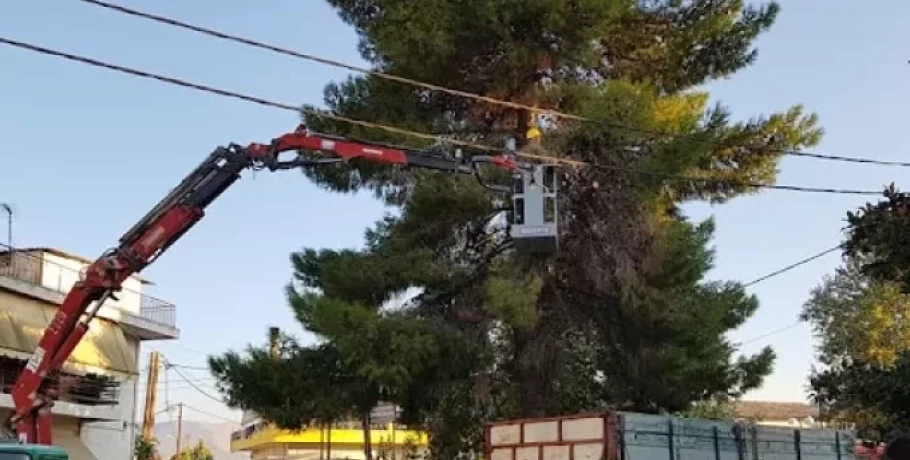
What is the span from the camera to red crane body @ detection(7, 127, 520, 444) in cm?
1535

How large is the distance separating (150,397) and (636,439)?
3609 centimetres

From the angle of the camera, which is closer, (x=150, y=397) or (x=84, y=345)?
(x=84, y=345)

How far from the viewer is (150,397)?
1766 inches

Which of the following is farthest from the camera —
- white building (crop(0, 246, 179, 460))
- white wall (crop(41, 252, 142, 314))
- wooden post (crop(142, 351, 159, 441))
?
wooden post (crop(142, 351, 159, 441))

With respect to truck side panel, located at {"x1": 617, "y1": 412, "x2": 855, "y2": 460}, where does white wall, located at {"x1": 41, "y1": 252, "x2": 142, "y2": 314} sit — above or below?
above

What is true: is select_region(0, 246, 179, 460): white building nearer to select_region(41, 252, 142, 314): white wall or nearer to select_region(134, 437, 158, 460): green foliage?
select_region(41, 252, 142, 314): white wall

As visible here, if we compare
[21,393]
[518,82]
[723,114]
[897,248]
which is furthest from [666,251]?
[21,393]

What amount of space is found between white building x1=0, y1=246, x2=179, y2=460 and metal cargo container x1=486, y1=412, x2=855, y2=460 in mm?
16633

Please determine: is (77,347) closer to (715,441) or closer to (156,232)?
(156,232)

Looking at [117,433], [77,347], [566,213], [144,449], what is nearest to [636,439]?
[566,213]

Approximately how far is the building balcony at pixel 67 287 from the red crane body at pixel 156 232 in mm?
10606

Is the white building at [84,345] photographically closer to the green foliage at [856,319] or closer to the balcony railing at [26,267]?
the balcony railing at [26,267]

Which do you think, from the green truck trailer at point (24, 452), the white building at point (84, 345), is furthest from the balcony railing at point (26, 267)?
the green truck trailer at point (24, 452)

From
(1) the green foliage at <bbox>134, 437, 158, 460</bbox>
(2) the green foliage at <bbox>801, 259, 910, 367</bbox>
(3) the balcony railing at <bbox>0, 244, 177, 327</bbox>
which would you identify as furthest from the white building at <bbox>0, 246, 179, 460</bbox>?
(2) the green foliage at <bbox>801, 259, 910, 367</bbox>
